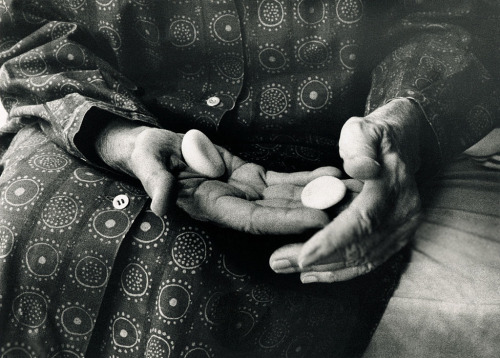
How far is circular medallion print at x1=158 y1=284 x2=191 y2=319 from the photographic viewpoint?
0.49m

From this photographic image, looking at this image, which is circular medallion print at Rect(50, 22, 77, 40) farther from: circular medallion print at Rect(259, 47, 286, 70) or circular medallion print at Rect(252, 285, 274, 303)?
circular medallion print at Rect(252, 285, 274, 303)

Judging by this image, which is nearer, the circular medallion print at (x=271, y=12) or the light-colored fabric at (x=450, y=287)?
the light-colored fabric at (x=450, y=287)

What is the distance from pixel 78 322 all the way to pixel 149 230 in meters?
0.13

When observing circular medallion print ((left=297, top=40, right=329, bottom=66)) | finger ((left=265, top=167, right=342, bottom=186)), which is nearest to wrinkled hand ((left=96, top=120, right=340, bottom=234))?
finger ((left=265, top=167, right=342, bottom=186))

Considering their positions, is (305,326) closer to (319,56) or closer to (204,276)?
(204,276)

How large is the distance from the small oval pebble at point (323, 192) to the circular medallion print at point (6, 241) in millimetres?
349

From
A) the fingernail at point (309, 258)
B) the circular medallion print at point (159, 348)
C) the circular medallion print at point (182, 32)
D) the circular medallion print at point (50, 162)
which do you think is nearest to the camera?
the fingernail at point (309, 258)

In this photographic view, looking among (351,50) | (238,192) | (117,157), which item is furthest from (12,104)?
(351,50)

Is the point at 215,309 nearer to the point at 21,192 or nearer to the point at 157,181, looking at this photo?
the point at 157,181

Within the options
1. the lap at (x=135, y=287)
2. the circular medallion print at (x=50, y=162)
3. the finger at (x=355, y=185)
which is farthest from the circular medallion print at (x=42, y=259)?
the finger at (x=355, y=185)

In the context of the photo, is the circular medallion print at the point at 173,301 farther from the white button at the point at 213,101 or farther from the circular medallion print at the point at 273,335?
the white button at the point at 213,101

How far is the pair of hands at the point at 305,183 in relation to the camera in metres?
0.42

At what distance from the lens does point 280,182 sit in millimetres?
561

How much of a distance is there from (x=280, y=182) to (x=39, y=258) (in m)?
0.31
